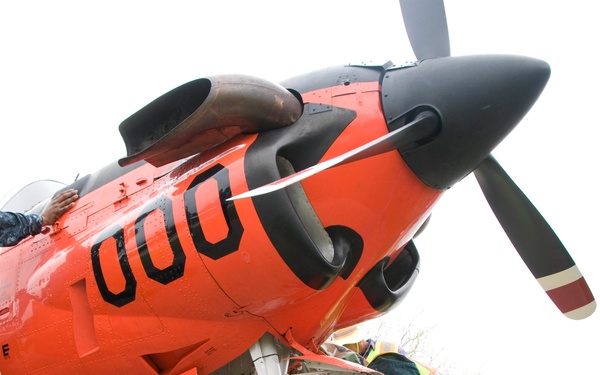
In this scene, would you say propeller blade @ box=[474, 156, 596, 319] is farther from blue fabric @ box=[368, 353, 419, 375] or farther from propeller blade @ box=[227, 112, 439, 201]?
blue fabric @ box=[368, 353, 419, 375]

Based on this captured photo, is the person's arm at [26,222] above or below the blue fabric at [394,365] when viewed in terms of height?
above

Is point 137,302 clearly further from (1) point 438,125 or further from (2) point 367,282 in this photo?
(1) point 438,125

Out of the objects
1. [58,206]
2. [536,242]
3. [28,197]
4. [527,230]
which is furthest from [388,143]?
[28,197]

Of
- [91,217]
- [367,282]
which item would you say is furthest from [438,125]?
[91,217]

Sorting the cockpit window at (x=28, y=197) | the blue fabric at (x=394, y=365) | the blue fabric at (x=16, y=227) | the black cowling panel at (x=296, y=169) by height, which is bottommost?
the blue fabric at (x=394, y=365)

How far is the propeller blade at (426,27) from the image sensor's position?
5.90m

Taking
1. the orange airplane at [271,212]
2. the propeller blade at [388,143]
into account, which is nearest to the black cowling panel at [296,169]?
the orange airplane at [271,212]

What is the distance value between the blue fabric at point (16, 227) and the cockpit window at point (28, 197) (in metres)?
1.08

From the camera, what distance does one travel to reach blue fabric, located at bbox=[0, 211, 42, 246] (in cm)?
675

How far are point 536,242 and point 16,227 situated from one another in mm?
4984

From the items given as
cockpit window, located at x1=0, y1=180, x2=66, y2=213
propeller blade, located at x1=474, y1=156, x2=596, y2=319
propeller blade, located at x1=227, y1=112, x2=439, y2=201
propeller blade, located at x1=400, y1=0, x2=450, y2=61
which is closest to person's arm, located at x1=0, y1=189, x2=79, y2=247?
cockpit window, located at x1=0, y1=180, x2=66, y2=213

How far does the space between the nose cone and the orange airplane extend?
11 mm

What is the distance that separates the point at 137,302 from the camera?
228 inches

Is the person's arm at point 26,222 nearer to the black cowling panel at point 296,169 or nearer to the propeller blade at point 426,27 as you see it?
the black cowling panel at point 296,169
